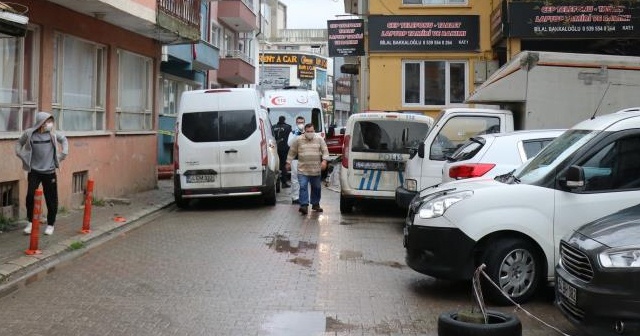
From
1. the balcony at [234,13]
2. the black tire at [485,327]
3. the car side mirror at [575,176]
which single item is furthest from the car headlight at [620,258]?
the balcony at [234,13]

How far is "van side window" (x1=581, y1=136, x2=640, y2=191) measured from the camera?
19.5ft

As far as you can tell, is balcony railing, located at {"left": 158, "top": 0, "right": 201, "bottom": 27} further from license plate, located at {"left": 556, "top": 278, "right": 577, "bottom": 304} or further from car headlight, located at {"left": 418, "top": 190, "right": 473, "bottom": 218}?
license plate, located at {"left": 556, "top": 278, "right": 577, "bottom": 304}

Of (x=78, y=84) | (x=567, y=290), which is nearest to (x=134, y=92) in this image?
(x=78, y=84)

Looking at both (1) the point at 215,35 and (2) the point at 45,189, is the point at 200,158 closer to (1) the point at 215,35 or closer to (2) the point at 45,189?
(2) the point at 45,189

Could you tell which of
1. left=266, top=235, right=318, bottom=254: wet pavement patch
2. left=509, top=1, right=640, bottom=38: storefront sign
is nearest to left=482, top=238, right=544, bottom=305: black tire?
left=266, top=235, right=318, bottom=254: wet pavement patch

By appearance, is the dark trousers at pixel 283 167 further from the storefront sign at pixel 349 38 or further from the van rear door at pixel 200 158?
the van rear door at pixel 200 158

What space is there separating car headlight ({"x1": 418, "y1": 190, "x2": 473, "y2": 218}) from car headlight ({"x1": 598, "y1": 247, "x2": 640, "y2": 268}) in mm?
2041

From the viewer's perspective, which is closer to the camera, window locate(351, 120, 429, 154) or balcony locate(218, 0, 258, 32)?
window locate(351, 120, 429, 154)

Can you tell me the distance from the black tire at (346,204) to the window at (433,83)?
7971 millimetres

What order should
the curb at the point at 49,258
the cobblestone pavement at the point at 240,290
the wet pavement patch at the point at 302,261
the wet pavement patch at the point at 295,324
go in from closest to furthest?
1. the wet pavement patch at the point at 295,324
2. the cobblestone pavement at the point at 240,290
3. the curb at the point at 49,258
4. the wet pavement patch at the point at 302,261

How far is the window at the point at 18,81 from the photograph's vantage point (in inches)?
413

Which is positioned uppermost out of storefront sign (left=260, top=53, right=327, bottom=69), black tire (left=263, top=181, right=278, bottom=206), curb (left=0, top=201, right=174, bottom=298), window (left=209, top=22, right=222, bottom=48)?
storefront sign (left=260, top=53, right=327, bottom=69)

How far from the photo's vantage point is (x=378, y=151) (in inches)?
481

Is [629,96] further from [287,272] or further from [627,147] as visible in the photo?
[287,272]
